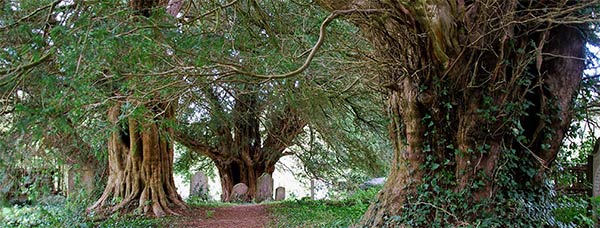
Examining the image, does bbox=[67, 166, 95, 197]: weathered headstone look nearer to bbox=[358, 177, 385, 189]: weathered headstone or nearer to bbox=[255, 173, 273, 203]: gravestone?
bbox=[255, 173, 273, 203]: gravestone

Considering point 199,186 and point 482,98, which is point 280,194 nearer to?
point 199,186

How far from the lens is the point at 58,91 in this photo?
324cm

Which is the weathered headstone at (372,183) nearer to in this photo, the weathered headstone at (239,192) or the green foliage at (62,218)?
the weathered headstone at (239,192)

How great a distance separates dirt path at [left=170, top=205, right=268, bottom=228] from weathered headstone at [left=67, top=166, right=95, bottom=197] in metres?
1.78

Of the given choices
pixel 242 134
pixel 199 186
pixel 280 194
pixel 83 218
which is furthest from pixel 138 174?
pixel 280 194

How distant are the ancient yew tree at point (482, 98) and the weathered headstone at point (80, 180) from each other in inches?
211

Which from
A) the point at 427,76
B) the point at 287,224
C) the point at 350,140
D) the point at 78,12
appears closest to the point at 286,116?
the point at 350,140

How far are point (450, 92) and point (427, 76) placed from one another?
268 millimetres

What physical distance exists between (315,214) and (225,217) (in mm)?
1804

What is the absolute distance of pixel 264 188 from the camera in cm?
1188

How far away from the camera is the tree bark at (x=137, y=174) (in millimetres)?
7305

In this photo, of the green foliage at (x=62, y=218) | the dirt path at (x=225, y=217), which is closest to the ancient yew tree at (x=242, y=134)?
the dirt path at (x=225, y=217)

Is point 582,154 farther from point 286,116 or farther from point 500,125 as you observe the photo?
point 286,116

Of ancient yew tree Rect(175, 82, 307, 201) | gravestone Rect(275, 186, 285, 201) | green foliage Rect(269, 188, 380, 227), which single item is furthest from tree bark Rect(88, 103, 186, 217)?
gravestone Rect(275, 186, 285, 201)
